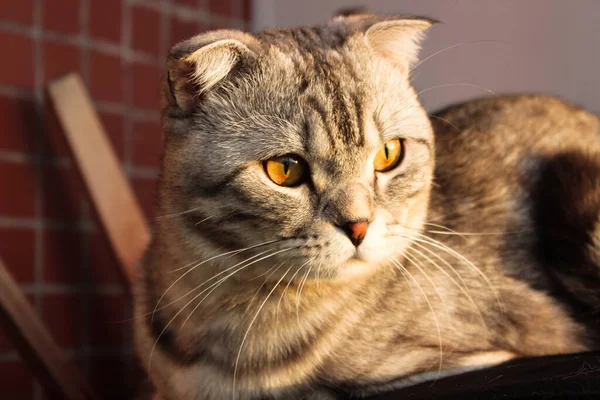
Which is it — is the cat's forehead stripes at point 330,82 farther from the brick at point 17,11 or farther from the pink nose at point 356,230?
the brick at point 17,11

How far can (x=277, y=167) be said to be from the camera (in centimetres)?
100

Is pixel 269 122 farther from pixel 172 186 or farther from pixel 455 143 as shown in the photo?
pixel 455 143

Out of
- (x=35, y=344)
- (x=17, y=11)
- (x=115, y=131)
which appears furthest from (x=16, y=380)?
(x=17, y=11)

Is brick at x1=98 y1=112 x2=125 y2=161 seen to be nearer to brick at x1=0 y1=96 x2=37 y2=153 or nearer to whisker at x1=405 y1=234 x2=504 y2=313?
brick at x1=0 y1=96 x2=37 y2=153

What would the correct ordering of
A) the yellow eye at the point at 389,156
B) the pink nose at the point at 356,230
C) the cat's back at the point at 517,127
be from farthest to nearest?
the cat's back at the point at 517,127, the yellow eye at the point at 389,156, the pink nose at the point at 356,230

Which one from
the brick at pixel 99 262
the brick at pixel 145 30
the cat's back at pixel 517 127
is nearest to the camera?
the cat's back at pixel 517 127

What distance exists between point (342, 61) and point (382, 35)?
103 mm

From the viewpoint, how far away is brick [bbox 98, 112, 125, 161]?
2070 millimetres

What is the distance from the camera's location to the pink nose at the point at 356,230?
3.11ft

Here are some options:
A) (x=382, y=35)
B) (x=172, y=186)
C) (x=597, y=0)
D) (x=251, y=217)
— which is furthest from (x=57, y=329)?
(x=597, y=0)

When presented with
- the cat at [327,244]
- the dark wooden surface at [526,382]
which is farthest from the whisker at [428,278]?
the dark wooden surface at [526,382]

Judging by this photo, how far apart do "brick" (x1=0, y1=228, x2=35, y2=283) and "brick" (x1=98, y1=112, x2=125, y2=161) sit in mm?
360

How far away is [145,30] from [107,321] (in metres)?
0.90

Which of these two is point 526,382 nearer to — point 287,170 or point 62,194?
point 287,170
